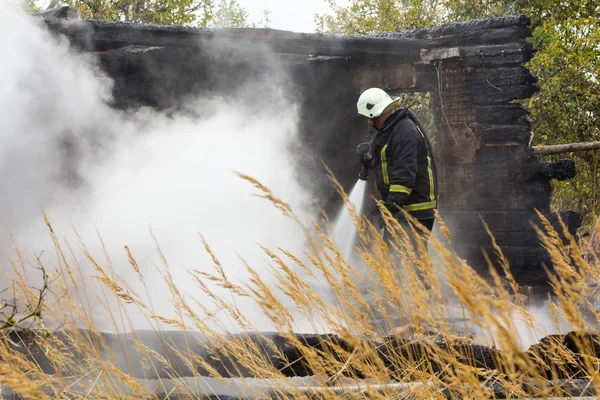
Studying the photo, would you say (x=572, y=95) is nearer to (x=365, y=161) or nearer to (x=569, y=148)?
(x=569, y=148)

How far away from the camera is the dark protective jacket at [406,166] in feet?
16.8

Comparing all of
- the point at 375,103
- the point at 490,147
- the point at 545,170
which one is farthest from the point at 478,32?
the point at 375,103

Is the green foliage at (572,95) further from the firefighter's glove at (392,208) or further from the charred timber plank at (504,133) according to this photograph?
the firefighter's glove at (392,208)

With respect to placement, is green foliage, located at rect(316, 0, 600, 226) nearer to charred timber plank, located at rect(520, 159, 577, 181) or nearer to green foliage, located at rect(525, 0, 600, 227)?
green foliage, located at rect(525, 0, 600, 227)

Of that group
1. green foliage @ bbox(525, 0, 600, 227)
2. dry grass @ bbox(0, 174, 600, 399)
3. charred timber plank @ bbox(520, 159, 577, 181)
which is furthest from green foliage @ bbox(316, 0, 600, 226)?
dry grass @ bbox(0, 174, 600, 399)

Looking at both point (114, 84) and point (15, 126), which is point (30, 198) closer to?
point (15, 126)

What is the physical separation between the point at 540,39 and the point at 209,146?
10536 mm

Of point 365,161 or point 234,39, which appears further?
point 234,39

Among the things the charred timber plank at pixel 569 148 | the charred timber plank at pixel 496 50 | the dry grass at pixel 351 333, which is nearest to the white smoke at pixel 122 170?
the dry grass at pixel 351 333

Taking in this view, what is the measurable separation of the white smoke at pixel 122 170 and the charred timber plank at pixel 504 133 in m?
2.68

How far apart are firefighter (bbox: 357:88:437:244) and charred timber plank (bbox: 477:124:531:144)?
214 centimetres

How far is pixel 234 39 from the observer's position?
706 cm

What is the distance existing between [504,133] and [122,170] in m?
4.40

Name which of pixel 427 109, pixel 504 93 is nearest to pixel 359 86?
pixel 504 93
